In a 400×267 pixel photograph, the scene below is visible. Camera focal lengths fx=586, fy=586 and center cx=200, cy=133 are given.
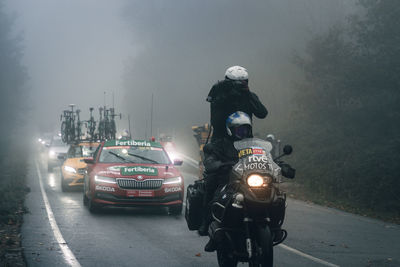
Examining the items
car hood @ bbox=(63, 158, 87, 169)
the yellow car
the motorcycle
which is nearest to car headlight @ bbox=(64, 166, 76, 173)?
the yellow car

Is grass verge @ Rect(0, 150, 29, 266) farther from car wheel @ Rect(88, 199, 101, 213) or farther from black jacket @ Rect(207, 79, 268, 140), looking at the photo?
black jacket @ Rect(207, 79, 268, 140)

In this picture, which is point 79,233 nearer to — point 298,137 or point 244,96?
point 244,96

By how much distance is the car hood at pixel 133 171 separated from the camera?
12781 millimetres

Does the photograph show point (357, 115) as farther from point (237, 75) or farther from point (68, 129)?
A: point (237, 75)

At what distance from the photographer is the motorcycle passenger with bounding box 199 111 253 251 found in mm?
6449

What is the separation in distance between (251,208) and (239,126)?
1062 millimetres

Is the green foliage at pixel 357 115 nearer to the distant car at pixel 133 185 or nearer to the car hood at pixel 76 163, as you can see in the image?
the distant car at pixel 133 185

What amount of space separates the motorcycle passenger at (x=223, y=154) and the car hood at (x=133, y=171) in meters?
6.16

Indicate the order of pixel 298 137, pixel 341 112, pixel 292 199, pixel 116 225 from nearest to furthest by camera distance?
pixel 116 225
pixel 292 199
pixel 341 112
pixel 298 137

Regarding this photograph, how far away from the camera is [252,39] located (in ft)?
160

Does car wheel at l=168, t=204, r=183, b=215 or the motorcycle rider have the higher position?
the motorcycle rider

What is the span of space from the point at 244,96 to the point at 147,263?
2.61m

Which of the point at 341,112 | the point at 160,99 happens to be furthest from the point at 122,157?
the point at 160,99

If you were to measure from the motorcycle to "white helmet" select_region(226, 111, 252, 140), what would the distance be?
228 millimetres
